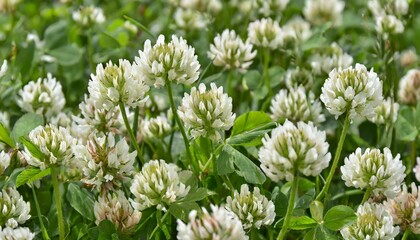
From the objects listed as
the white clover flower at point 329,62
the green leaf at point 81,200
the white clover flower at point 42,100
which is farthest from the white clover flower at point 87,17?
the green leaf at point 81,200

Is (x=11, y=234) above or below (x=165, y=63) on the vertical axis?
below

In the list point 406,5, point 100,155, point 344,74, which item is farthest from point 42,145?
point 406,5

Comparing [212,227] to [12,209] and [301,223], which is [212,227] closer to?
[301,223]

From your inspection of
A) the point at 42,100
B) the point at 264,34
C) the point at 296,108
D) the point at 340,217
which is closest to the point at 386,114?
the point at 296,108

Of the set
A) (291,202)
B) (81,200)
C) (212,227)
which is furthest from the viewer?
(81,200)

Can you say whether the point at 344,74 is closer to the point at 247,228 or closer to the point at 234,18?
the point at 247,228

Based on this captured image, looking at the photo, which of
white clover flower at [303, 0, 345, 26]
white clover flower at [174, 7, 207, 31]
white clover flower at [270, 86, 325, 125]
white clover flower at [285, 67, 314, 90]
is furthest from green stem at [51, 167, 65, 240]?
white clover flower at [303, 0, 345, 26]
